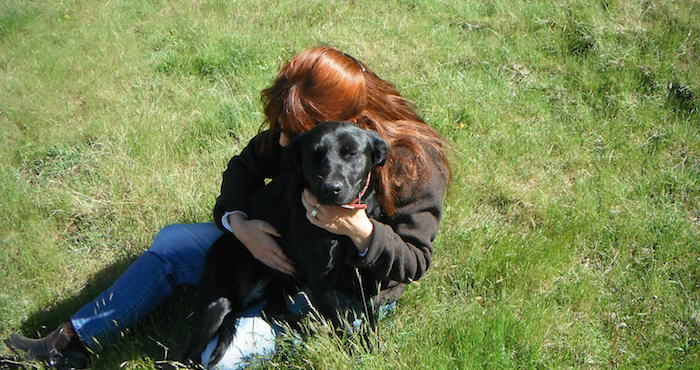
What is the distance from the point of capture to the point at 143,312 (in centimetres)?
277

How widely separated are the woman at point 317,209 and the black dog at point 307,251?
0.07m

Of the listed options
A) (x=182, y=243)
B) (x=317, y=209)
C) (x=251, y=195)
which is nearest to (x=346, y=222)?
(x=317, y=209)

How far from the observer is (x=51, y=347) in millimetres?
2627

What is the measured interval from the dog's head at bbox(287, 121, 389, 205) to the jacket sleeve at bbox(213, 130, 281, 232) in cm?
61

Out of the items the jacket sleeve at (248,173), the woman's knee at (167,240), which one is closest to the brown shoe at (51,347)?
the woman's knee at (167,240)

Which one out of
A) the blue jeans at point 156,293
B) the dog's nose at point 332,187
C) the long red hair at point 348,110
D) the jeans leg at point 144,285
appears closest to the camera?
the dog's nose at point 332,187

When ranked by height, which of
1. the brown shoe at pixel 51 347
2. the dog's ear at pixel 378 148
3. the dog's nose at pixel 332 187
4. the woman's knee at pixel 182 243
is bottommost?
the brown shoe at pixel 51 347

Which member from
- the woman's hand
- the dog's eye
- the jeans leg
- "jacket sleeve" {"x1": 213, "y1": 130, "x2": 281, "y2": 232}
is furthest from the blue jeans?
the dog's eye

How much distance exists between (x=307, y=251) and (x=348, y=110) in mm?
610

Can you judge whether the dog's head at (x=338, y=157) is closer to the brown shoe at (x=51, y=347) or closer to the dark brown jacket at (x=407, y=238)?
the dark brown jacket at (x=407, y=238)

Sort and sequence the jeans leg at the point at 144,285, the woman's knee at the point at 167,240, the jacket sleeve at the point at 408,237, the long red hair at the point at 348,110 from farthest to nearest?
the woman's knee at the point at 167,240, the jeans leg at the point at 144,285, the long red hair at the point at 348,110, the jacket sleeve at the point at 408,237

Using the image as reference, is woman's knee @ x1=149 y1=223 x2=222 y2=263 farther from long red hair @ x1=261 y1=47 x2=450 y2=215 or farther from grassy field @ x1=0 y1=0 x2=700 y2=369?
long red hair @ x1=261 y1=47 x2=450 y2=215

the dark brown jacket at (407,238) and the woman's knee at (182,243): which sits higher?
the dark brown jacket at (407,238)

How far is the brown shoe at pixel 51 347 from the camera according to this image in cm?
262
